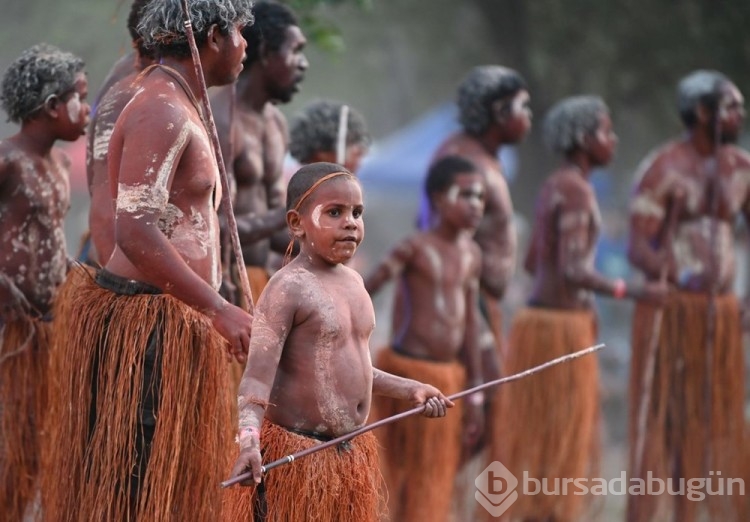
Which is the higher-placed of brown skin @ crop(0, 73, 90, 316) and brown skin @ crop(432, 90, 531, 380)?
brown skin @ crop(432, 90, 531, 380)

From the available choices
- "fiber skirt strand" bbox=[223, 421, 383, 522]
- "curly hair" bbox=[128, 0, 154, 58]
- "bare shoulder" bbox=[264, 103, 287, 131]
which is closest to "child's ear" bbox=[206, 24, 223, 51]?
"curly hair" bbox=[128, 0, 154, 58]

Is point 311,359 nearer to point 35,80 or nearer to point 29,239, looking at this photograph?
point 29,239

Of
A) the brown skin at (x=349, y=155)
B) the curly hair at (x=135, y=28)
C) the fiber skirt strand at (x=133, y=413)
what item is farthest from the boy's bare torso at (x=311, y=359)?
the brown skin at (x=349, y=155)

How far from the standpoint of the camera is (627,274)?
1664 centimetres

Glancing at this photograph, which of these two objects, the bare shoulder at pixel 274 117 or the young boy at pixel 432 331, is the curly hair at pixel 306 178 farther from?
the young boy at pixel 432 331

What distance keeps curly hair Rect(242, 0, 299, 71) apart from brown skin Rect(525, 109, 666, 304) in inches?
86.4

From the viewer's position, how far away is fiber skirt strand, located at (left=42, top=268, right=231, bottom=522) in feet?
13.3

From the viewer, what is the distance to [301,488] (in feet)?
12.6

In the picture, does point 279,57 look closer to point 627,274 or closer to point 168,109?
point 168,109

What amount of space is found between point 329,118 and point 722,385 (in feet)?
8.85

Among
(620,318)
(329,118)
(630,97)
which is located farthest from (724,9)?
(329,118)

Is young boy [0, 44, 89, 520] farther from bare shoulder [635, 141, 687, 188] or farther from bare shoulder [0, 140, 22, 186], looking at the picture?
bare shoulder [635, 141, 687, 188]

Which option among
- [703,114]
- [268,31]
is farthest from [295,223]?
[703,114]

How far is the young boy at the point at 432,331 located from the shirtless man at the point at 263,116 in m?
0.87
